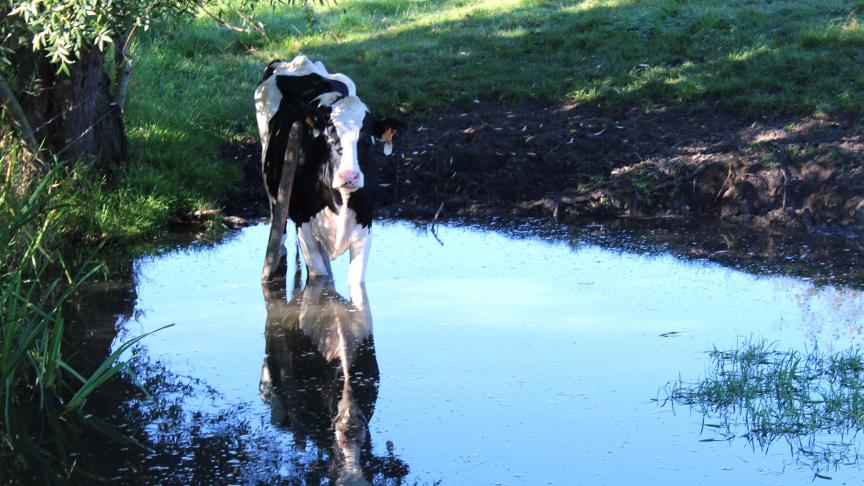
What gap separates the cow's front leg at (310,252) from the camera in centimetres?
891

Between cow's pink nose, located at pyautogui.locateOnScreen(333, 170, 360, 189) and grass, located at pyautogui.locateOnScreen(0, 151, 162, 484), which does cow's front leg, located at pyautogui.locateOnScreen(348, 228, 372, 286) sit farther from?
grass, located at pyautogui.locateOnScreen(0, 151, 162, 484)

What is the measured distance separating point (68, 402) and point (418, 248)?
399 cm

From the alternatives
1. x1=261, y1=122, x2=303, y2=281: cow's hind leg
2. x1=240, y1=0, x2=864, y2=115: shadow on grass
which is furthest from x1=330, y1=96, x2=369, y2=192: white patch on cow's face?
x1=240, y1=0, x2=864, y2=115: shadow on grass

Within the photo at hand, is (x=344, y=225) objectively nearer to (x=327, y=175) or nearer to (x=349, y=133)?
(x=327, y=175)

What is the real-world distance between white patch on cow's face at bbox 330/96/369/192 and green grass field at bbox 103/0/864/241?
2.63 meters

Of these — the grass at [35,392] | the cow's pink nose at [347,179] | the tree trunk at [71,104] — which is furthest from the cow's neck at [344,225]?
the tree trunk at [71,104]

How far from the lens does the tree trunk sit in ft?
33.7

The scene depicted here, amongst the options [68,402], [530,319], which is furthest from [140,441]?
[530,319]

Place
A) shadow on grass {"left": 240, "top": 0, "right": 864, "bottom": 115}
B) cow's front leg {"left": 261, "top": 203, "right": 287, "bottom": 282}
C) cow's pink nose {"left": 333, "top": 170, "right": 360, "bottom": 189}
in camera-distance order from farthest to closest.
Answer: shadow on grass {"left": 240, "top": 0, "right": 864, "bottom": 115}, cow's front leg {"left": 261, "top": 203, "right": 287, "bottom": 282}, cow's pink nose {"left": 333, "top": 170, "right": 360, "bottom": 189}

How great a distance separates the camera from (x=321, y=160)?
8812mm

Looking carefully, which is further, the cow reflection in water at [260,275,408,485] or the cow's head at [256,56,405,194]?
the cow's head at [256,56,405,194]

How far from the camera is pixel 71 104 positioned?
10.5 meters

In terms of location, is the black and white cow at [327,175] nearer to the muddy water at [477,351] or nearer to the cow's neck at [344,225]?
the cow's neck at [344,225]

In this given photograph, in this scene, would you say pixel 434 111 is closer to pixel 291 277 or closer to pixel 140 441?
pixel 291 277
